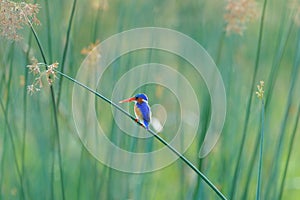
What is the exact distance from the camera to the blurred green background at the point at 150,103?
2051mm

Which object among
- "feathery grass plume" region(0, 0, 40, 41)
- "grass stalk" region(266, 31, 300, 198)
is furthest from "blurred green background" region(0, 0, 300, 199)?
"feathery grass plume" region(0, 0, 40, 41)

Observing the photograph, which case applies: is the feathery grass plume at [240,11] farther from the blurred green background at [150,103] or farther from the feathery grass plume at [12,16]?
the feathery grass plume at [12,16]

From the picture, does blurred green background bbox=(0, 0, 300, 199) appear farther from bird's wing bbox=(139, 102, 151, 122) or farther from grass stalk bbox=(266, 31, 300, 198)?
bird's wing bbox=(139, 102, 151, 122)

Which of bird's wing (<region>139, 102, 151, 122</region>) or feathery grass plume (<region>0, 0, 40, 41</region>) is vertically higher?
feathery grass plume (<region>0, 0, 40, 41</region>)

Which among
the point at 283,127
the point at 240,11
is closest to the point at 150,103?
the point at 283,127

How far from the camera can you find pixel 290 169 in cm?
325

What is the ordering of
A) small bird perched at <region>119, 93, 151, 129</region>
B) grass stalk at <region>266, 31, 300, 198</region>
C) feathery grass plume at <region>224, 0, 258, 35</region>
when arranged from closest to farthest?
small bird perched at <region>119, 93, 151, 129</region> < feathery grass plume at <region>224, 0, 258, 35</region> < grass stalk at <region>266, 31, 300, 198</region>

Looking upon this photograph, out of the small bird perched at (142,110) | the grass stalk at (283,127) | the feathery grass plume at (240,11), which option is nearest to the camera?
the small bird perched at (142,110)

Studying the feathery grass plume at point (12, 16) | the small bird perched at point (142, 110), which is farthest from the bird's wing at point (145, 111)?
the feathery grass plume at point (12, 16)

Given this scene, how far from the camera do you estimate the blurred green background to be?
6.73ft

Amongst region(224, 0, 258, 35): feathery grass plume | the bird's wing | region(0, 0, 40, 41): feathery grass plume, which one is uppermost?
region(224, 0, 258, 35): feathery grass plume

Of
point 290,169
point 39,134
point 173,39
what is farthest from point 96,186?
point 290,169

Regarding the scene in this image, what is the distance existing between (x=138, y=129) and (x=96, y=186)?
0.24 m

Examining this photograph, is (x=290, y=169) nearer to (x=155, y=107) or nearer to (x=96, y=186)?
(x=155, y=107)
